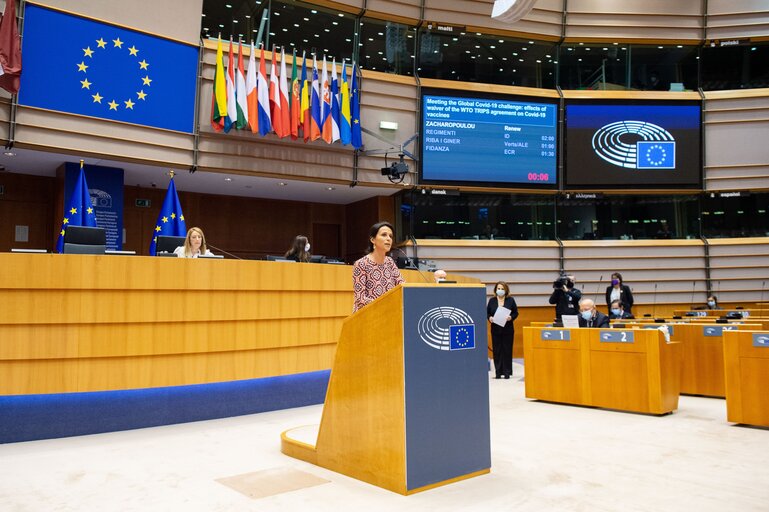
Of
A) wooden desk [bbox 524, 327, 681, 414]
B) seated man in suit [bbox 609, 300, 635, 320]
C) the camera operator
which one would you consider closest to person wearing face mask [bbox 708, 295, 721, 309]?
seated man in suit [bbox 609, 300, 635, 320]

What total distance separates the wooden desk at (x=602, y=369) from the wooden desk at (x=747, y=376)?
0.66 meters

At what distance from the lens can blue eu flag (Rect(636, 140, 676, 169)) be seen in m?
13.1

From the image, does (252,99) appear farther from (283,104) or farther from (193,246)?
(193,246)

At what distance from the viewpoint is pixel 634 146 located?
43.0ft

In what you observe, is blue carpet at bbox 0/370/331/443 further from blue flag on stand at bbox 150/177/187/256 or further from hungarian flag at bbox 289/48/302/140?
hungarian flag at bbox 289/48/302/140

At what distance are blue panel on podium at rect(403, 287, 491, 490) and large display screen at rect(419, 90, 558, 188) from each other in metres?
8.75

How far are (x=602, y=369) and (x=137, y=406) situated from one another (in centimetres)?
455

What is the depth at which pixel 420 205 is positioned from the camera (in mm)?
12445

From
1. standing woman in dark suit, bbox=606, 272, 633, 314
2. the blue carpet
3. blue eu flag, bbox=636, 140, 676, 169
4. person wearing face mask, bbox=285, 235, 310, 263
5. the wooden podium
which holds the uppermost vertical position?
blue eu flag, bbox=636, 140, 676, 169

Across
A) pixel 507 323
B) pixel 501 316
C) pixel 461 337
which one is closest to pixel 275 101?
pixel 501 316

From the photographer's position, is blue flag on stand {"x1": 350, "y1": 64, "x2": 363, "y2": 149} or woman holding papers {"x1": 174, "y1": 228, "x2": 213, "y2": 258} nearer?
woman holding papers {"x1": 174, "y1": 228, "x2": 213, "y2": 258}

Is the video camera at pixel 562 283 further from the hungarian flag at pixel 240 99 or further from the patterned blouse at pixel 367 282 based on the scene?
the hungarian flag at pixel 240 99

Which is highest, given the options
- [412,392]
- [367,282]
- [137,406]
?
[367,282]

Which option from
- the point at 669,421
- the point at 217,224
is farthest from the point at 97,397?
the point at 217,224
